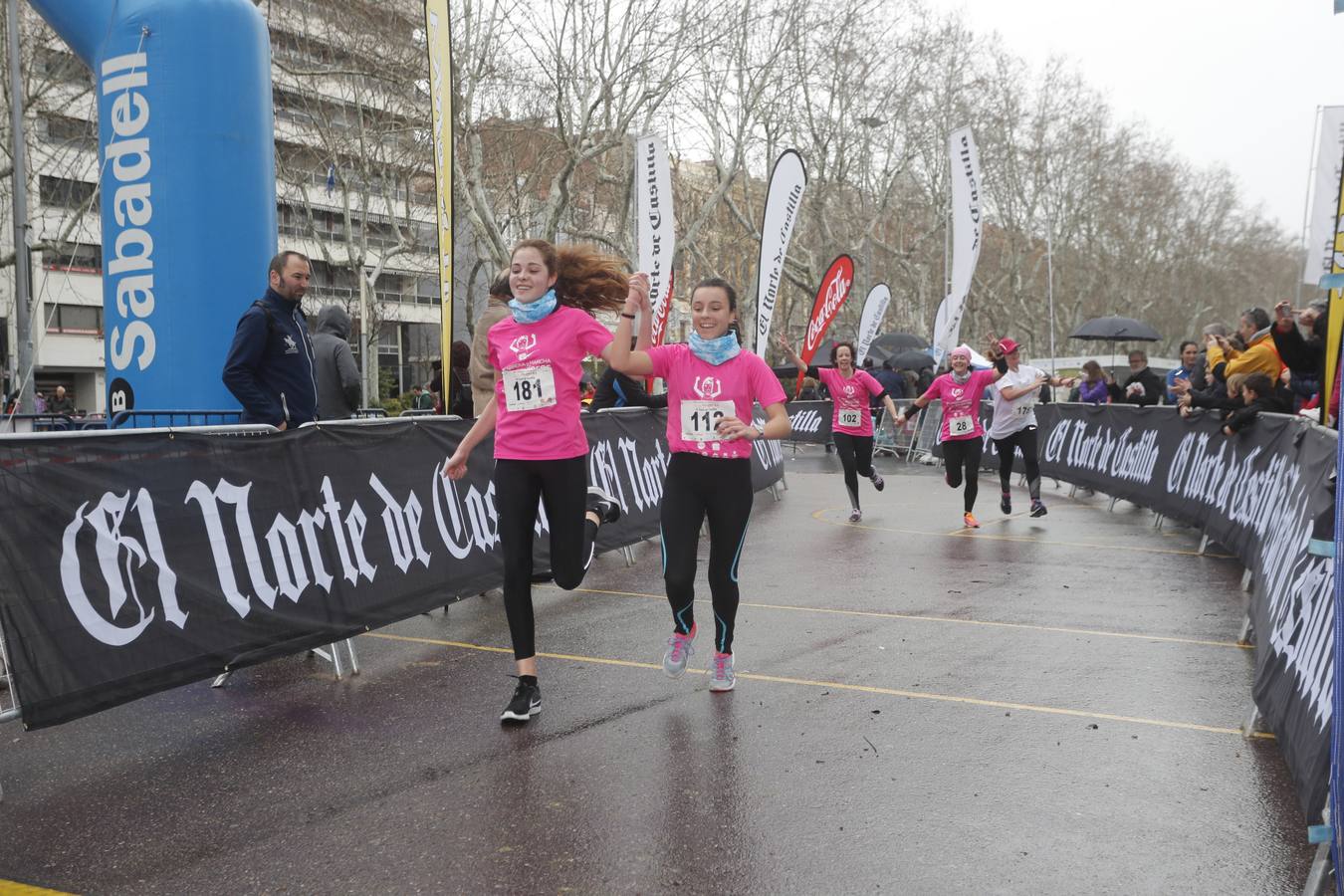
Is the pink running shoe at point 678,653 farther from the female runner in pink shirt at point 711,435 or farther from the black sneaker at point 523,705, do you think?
the black sneaker at point 523,705

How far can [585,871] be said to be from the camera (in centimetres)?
351

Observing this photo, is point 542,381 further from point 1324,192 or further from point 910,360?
point 910,360

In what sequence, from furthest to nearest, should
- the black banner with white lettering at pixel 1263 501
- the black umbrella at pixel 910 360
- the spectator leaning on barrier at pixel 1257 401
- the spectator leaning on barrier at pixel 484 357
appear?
the black umbrella at pixel 910 360
the spectator leaning on barrier at pixel 1257 401
the spectator leaning on barrier at pixel 484 357
the black banner with white lettering at pixel 1263 501

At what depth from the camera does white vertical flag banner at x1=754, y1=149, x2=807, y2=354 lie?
16438 mm

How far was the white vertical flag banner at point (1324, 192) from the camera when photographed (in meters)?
10.7

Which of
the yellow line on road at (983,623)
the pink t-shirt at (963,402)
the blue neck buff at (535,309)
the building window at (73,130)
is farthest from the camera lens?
the building window at (73,130)

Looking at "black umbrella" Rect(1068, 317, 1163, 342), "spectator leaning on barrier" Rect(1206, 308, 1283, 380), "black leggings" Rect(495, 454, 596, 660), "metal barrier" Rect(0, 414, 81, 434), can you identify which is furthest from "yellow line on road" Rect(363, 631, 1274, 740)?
"black umbrella" Rect(1068, 317, 1163, 342)

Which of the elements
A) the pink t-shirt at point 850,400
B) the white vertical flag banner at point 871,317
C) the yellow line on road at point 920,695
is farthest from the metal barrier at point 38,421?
the white vertical flag banner at point 871,317

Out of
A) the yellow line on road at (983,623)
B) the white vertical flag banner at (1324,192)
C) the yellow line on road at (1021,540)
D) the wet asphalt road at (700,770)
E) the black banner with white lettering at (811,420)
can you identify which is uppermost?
the white vertical flag banner at (1324,192)

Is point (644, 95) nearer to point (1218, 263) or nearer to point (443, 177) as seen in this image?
point (443, 177)

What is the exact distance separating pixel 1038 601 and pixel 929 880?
16.3ft

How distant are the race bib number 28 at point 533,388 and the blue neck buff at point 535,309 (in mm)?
222

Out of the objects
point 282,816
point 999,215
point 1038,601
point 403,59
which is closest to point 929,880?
point 282,816

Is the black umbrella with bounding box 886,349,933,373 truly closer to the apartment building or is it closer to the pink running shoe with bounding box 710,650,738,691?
the apartment building
